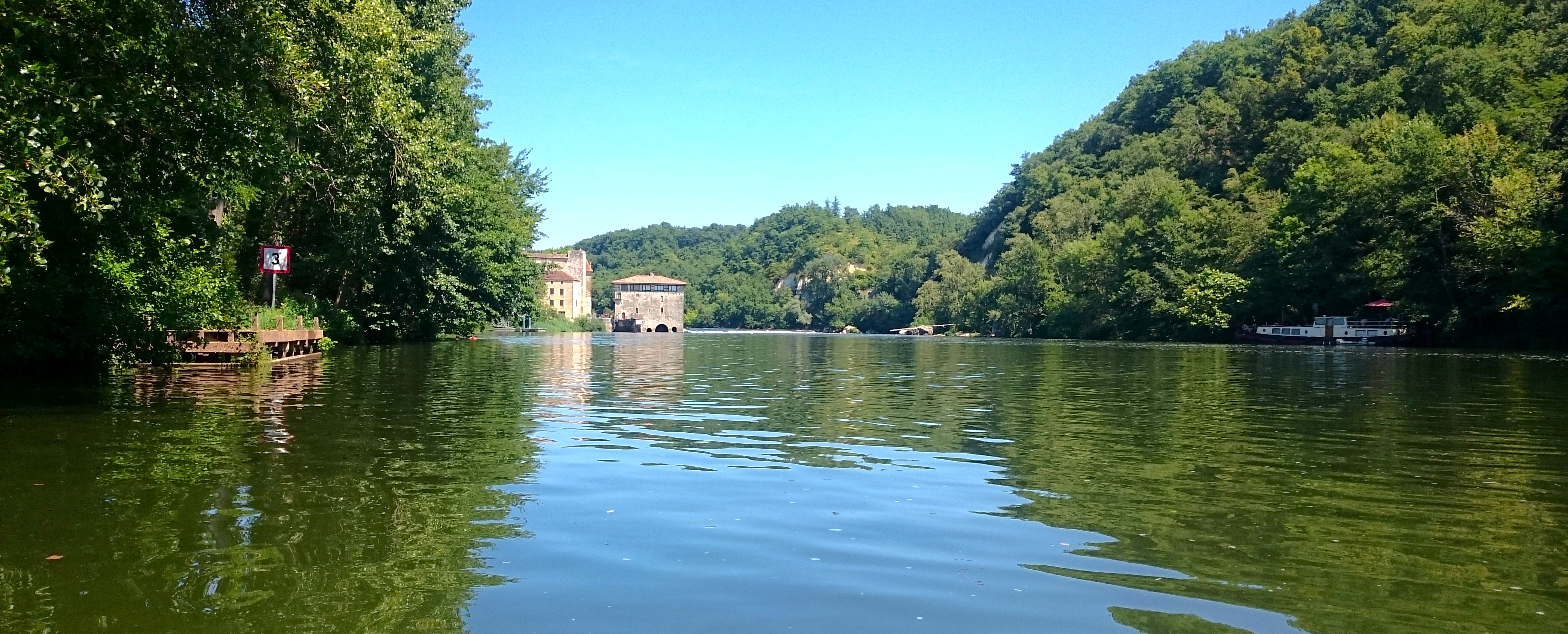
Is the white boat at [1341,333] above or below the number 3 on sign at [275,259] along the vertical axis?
below

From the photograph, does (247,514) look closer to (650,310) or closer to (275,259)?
(275,259)

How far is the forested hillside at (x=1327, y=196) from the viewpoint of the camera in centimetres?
5912

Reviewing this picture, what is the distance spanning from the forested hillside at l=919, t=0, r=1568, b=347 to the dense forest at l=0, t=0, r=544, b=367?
55099 millimetres

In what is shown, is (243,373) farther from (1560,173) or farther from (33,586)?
(1560,173)

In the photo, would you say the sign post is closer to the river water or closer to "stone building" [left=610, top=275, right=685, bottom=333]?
the river water

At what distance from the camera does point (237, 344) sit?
25703 mm

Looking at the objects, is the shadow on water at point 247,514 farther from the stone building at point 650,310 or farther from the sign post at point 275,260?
the stone building at point 650,310

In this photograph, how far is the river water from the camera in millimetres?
5355

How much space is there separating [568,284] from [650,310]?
72.0 feet

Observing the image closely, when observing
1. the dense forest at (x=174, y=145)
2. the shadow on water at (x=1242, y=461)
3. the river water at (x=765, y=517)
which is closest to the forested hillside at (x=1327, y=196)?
the shadow on water at (x=1242, y=461)

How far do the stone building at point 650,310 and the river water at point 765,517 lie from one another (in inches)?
6896

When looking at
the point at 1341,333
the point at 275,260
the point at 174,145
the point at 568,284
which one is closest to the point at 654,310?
the point at 568,284

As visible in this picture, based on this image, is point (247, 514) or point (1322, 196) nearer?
point (247, 514)

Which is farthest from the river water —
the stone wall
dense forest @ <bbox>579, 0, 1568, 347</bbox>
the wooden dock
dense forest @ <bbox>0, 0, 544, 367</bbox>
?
the stone wall
